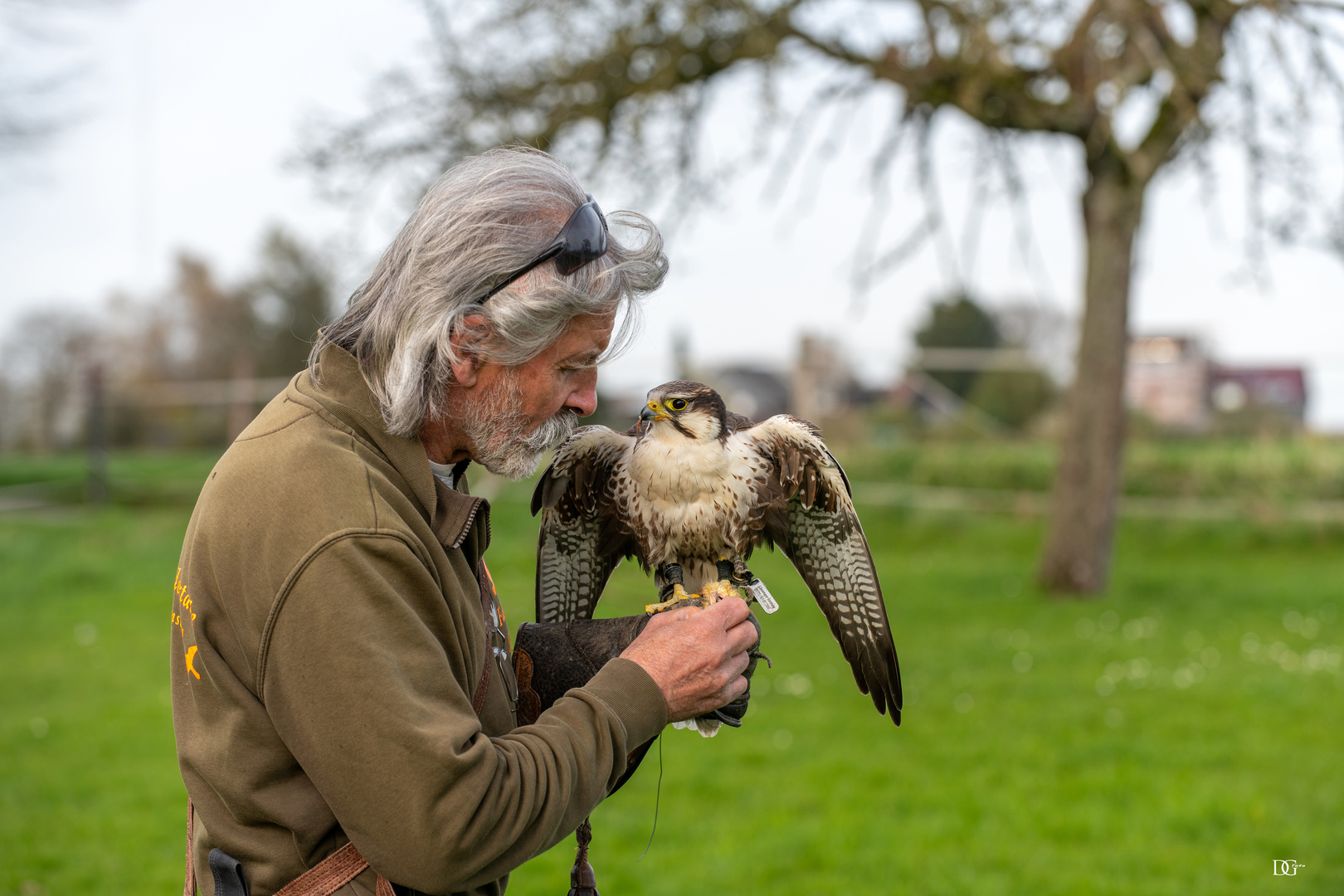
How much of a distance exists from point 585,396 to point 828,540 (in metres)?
0.82

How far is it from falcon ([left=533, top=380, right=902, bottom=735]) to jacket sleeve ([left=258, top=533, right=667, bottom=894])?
71cm

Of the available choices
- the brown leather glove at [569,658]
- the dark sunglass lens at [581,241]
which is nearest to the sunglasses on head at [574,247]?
the dark sunglass lens at [581,241]

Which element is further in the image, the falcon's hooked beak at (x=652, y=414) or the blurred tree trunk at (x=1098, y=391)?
the blurred tree trunk at (x=1098, y=391)

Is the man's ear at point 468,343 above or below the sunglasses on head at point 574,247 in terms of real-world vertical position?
below

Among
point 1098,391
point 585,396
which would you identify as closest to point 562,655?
point 585,396

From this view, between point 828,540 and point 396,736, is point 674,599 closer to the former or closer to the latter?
point 828,540

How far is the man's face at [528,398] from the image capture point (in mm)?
1600

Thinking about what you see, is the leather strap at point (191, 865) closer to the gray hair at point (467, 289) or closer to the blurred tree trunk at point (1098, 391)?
the gray hair at point (467, 289)

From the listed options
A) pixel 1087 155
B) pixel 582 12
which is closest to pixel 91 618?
pixel 582 12

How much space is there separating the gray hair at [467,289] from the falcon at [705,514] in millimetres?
515

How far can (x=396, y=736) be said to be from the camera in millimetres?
1234

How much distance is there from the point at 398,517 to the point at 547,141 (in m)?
6.80

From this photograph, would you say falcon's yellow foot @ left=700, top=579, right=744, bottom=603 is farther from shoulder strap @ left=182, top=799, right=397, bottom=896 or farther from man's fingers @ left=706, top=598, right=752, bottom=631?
shoulder strap @ left=182, top=799, right=397, bottom=896

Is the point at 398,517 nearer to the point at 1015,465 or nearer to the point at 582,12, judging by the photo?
the point at 582,12
